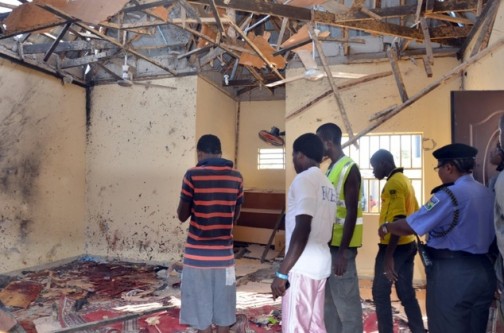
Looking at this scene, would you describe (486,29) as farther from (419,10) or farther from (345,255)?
(345,255)

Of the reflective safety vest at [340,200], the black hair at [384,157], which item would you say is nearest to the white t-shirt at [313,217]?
→ the reflective safety vest at [340,200]

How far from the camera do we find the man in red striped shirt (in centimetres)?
257

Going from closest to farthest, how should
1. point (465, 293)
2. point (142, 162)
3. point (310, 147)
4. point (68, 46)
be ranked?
point (465, 293) < point (310, 147) < point (68, 46) < point (142, 162)

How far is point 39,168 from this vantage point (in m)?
6.25

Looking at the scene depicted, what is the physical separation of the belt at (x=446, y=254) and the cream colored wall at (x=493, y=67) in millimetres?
2078

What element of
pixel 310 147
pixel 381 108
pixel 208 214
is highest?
pixel 381 108

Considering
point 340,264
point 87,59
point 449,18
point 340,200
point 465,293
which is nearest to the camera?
point 465,293

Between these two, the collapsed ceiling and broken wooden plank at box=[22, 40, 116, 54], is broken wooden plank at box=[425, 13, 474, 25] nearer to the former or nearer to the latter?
the collapsed ceiling

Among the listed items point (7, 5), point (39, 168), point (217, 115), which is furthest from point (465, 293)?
point (39, 168)

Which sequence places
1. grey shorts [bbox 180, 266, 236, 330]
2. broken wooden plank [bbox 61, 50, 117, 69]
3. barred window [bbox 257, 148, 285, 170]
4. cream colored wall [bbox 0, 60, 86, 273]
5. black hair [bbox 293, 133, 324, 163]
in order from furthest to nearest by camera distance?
barred window [bbox 257, 148, 285, 170]
broken wooden plank [bbox 61, 50, 117, 69]
cream colored wall [bbox 0, 60, 86, 273]
grey shorts [bbox 180, 266, 236, 330]
black hair [bbox 293, 133, 324, 163]

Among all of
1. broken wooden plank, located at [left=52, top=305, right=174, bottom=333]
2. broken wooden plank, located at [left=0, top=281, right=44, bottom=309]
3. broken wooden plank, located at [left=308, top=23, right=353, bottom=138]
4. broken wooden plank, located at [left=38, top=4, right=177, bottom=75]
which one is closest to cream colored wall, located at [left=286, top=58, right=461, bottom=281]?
broken wooden plank, located at [left=308, top=23, right=353, bottom=138]

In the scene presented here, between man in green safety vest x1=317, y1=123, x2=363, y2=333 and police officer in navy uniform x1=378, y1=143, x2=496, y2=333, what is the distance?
1.53ft

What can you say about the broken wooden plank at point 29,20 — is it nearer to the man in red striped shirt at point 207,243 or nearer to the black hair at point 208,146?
the black hair at point 208,146

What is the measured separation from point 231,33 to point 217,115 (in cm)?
255
